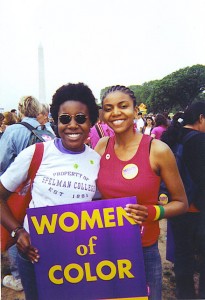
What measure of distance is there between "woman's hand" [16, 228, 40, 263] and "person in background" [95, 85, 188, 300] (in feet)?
1.51

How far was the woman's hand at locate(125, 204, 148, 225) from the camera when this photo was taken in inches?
57.3

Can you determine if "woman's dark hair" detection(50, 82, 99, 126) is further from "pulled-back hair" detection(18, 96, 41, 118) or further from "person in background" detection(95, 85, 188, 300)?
"pulled-back hair" detection(18, 96, 41, 118)

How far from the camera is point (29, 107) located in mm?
2863

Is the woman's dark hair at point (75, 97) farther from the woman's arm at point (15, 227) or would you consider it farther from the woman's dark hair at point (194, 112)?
the woman's dark hair at point (194, 112)

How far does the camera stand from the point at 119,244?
152cm

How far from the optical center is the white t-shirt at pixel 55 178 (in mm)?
1517

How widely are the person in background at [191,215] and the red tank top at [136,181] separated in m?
0.82

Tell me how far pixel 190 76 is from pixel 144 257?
14.8 m

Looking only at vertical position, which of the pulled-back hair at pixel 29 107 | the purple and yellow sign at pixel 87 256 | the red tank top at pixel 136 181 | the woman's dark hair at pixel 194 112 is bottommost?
the purple and yellow sign at pixel 87 256

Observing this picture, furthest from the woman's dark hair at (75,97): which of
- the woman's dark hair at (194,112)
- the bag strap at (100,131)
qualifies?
the bag strap at (100,131)

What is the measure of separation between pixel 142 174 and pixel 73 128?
17.7 inches

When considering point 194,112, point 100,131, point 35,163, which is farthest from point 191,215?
point 100,131

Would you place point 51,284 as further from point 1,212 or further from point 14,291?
point 14,291

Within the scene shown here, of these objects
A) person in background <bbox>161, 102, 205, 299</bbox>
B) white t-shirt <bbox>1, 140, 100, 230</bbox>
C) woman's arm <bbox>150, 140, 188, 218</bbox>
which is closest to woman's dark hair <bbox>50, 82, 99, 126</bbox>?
white t-shirt <bbox>1, 140, 100, 230</bbox>
